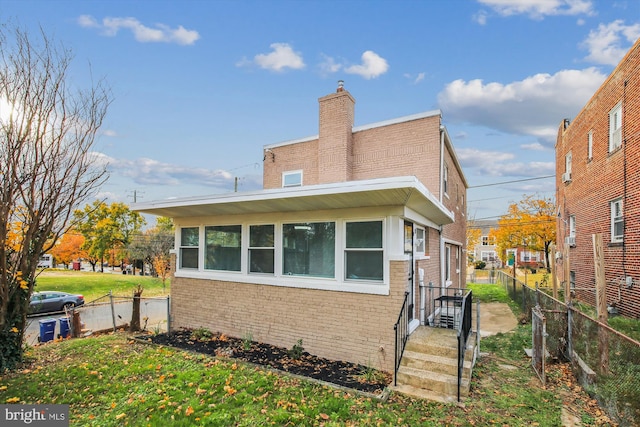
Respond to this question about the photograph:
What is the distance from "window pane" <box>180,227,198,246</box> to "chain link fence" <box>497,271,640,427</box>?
8.74m

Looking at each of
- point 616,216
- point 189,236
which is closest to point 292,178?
point 189,236

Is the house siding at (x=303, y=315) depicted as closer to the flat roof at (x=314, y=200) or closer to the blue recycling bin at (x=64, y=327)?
the flat roof at (x=314, y=200)

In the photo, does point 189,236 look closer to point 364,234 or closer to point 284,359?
point 284,359

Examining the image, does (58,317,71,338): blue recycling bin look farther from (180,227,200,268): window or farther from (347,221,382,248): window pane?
(347,221,382,248): window pane

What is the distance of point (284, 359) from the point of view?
6.61 meters

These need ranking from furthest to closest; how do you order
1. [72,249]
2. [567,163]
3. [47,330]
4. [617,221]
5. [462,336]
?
[72,249] < [567,163] < [617,221] < [47,330] < [462,336]

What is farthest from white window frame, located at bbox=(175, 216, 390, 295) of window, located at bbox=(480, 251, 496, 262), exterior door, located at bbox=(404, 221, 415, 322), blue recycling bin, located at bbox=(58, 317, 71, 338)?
window, located at bbox=(480, 251, 496, 262)

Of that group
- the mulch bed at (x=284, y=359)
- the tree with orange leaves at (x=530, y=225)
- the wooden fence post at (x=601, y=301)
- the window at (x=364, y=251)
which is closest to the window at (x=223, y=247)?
the mulch bed at (x=284, y=359)

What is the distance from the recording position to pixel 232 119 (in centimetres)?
1309

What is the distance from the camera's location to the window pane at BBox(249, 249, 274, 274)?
7746mm

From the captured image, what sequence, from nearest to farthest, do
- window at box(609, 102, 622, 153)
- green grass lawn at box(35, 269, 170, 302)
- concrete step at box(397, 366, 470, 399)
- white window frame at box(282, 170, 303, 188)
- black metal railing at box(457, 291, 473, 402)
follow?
black metal railing at box(457, 291, 473, 402) < concrete step at box(397, 366, 470, 399) < window at box(609, 102, 622, 153) < white window frame at box(282, 170, 303, 188) < green grass lawn at box(35, 269, 170, 302)

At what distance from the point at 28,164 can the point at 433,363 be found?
331 inches

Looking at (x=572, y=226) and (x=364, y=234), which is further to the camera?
(x=572, y=226)

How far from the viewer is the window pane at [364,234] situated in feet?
21.0
